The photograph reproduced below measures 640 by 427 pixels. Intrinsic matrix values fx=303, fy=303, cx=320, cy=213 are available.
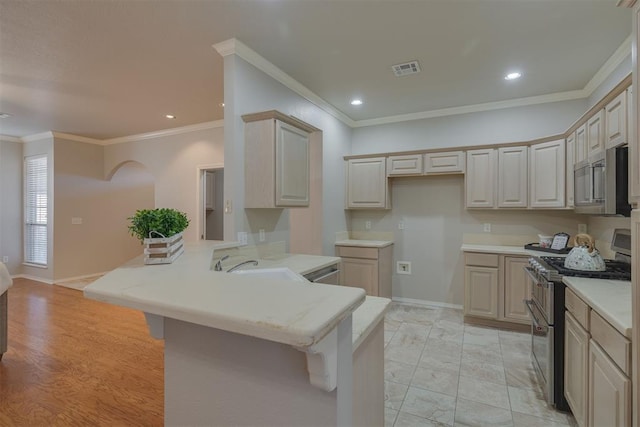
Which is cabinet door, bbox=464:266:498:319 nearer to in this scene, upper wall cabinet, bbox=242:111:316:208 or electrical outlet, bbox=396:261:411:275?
electrical outlet, bbox=396:261:411:275

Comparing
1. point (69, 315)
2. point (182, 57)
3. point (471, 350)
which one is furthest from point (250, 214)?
point (69, 315)

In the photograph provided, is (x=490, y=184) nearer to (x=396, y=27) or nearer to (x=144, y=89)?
(x=396, y=27)

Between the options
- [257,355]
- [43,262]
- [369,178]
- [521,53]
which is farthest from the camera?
[43,262]

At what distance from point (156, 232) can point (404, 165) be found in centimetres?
355

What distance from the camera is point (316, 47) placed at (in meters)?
2.62

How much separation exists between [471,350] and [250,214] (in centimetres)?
250

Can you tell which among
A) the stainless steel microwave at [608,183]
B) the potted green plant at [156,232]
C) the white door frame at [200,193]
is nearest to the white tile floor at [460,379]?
the stainless steel microwave at [608,183]

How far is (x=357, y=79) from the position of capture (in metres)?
3.24

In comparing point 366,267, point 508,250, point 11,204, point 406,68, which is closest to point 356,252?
point 366,267

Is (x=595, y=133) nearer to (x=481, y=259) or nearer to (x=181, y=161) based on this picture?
(x=481, y=259)

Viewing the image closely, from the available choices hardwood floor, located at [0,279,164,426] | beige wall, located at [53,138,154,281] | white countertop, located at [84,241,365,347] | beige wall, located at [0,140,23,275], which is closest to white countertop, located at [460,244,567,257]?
white countertop, located at [84,241,365,347]

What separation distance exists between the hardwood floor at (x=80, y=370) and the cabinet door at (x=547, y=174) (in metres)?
4.12

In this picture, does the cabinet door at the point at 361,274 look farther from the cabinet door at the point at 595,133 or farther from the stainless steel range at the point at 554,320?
the cabinet door at the point at 595,133

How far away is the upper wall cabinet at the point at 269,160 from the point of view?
2525mm
